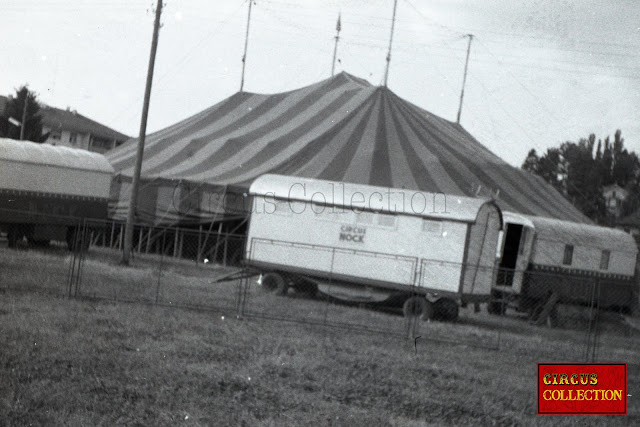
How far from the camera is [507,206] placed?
2062 cm

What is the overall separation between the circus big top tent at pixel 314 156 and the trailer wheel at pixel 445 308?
5580 mm

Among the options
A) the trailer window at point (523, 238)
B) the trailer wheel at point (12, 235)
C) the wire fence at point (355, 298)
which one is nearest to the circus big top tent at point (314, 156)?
the wire fence at point (355, 298)

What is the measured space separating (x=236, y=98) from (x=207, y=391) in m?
20.9

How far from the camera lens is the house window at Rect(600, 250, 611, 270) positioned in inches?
689

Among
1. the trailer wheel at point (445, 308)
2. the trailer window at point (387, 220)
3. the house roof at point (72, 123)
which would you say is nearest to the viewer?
the trailer wheel at point (445, 308)

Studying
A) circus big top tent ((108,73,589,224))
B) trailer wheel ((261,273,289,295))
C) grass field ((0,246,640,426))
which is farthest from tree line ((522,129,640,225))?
grass field ((0,246,640,426))

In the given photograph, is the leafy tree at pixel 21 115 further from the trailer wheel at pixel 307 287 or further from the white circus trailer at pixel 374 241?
the trailer wheel at pixel 307 287

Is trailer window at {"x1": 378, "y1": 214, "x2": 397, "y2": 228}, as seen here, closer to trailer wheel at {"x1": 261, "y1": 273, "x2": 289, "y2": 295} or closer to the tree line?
trailer wheel at {"x1": 261, "y1": 273, "x2": 289, "y2": 295}

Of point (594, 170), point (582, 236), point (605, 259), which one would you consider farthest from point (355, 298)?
point (594, 170)

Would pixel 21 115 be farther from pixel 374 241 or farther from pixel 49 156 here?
pixel 374 241

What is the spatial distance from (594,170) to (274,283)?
1695 cm

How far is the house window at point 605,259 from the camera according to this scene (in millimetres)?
17500

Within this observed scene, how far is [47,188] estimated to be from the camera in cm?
1858

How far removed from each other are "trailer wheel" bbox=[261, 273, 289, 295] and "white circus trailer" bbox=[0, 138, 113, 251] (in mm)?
4961
